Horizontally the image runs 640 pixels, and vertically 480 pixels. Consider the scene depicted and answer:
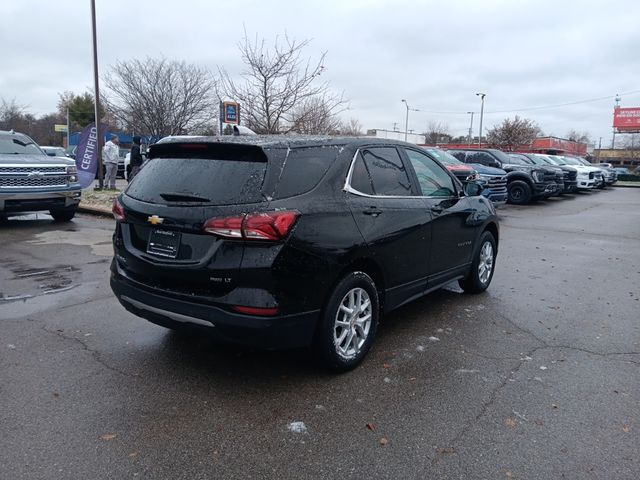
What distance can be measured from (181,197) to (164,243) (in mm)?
331

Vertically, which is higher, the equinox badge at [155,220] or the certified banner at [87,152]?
the certified banner at [87,152]

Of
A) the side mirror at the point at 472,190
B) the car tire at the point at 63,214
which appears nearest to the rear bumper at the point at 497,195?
the side mirror at the point at 472,190

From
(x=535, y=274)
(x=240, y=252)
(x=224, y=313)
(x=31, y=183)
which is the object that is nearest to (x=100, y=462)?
(x=224, y=313)

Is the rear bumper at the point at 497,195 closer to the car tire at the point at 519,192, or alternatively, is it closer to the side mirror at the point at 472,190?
the car tire at the point at 519,192

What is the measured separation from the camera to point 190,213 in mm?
3334

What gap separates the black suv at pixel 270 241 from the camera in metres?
3.23

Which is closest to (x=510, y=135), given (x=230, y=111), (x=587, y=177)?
(x=587, y=177)

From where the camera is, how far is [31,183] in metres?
9.76

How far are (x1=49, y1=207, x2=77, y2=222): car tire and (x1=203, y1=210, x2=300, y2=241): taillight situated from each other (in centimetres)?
854

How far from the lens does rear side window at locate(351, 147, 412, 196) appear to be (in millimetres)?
3996

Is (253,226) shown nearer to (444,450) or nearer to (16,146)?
(444,450)

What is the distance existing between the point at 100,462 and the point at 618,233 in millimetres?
Result: 11920

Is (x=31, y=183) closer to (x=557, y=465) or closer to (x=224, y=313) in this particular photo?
(x=224, y=313)

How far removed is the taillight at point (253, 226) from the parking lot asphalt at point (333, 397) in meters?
1.11
